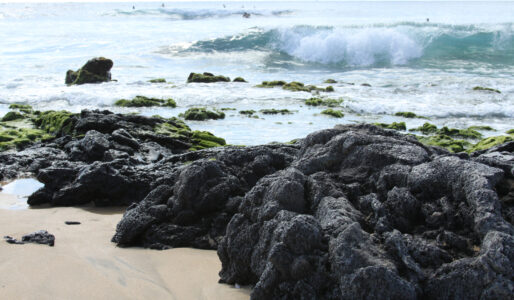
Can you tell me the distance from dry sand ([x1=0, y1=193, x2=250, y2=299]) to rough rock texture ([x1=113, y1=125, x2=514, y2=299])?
17 cm

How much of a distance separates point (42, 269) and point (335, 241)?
2.14 meters

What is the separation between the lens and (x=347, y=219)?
2.87m

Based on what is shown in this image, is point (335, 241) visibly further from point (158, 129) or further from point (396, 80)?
point (396, 80)

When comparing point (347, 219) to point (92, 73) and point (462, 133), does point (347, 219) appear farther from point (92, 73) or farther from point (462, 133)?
point (92, 73)

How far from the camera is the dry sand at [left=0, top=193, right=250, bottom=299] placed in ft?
10.3

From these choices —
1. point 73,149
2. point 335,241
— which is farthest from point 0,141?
point 335,241

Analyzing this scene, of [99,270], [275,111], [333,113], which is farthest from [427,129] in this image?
[99,270]

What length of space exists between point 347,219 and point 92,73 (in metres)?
16.9

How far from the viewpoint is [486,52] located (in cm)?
2464

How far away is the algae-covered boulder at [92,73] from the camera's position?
57.8ft

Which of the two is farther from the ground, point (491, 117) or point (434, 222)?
point (434, 222)

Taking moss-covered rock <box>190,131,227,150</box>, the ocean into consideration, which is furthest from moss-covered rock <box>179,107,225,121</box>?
moss-covered rock <box>190,131,227,150</box>

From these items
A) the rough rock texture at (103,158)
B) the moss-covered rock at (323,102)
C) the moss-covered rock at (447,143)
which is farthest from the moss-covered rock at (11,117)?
the moss-covered rock at (447,143)

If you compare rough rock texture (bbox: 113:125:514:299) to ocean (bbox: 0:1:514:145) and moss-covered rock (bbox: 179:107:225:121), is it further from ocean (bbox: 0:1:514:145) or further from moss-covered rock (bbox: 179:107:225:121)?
moss-covered rock (bbox: 179:107:225:121)
